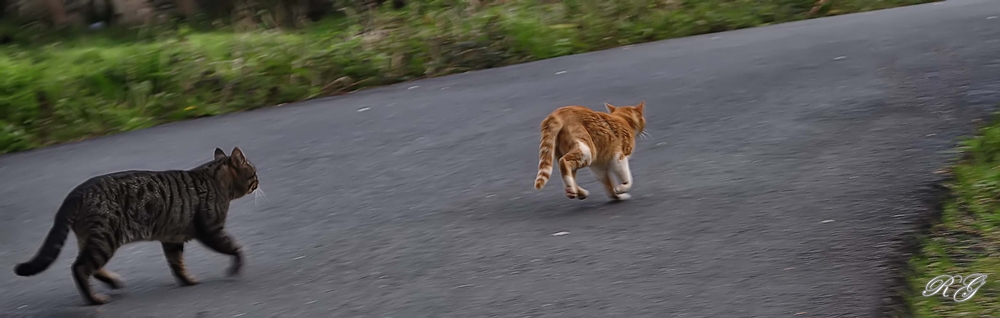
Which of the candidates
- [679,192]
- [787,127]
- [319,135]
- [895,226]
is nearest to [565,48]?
[319,135]

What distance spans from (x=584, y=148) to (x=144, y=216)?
2432 mm

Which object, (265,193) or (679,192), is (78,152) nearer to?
(265,193)

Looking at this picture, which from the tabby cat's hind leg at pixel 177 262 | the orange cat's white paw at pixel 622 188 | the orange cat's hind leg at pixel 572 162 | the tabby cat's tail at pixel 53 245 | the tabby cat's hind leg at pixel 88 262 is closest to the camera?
the tabby cat's tail at pixel 53 245

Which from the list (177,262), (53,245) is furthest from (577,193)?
(53,245)

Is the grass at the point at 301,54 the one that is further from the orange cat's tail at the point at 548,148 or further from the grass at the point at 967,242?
the grass at the point at 967,242

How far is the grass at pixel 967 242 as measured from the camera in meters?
4.95

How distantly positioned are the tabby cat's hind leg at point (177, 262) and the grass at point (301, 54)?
5.51 meters

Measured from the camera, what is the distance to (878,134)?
8.53 meters

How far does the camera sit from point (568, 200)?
772 cm

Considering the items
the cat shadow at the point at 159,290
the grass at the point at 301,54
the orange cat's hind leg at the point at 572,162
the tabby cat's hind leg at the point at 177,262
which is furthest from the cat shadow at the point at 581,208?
the grass at the point at 301,54

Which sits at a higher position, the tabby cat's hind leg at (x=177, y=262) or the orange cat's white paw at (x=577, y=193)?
the tabby cat's hind leg at (x=177, y=262)

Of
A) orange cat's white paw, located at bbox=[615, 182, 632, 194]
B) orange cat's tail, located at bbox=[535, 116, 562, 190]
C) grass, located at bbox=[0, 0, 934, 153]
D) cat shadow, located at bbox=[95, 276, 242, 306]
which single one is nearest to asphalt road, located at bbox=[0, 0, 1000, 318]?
cat shadow, located at bbox=[95, 276, 242, 306]
